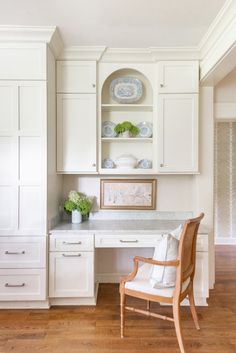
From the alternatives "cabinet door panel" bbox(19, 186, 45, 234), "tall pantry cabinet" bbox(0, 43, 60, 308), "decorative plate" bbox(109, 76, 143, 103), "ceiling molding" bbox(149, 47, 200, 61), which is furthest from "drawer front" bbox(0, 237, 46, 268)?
"ceiling molding" bbox(149, 47, 200, 61)

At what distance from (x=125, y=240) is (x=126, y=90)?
168 centimetres

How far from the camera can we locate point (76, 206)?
2.89 meters

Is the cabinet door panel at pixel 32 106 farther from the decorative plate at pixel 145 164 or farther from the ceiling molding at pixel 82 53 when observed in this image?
the decorative plate at pixel 145 164

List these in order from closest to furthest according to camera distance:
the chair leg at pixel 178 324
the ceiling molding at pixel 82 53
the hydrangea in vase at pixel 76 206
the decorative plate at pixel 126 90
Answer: the chair leg at pixel 178 324, the ceiling molding at pixel 82 53, the hydrangea in vase at pixel 76 206, the decorative plate at pixel 126 90

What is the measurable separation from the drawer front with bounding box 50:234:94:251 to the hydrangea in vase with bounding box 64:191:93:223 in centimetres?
40

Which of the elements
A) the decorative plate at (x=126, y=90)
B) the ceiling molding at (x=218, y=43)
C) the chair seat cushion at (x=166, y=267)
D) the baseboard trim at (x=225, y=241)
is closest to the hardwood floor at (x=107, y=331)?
the chair seat cushion at (x=166, y=267)

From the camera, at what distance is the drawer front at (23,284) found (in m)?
2.51

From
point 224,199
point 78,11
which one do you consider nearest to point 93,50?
point 78,11

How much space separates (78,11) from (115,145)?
144 cm

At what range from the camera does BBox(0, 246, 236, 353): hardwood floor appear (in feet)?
6.67

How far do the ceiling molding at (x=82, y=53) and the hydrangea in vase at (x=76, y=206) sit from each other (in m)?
A: 1.48

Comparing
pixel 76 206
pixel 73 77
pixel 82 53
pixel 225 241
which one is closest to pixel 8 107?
pixel 73 77

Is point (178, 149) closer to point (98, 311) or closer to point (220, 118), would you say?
point (220, 118)

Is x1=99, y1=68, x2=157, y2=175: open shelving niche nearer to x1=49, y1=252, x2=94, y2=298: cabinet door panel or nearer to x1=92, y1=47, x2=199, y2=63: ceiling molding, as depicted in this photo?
x1=92, y1=47, x2=199, y2=63: ceiling molding
